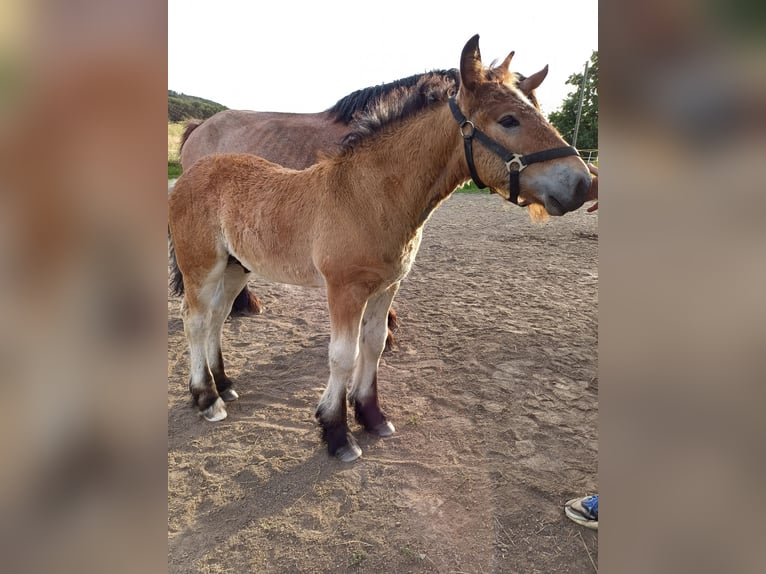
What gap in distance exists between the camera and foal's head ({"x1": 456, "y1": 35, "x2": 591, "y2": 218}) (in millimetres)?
2170

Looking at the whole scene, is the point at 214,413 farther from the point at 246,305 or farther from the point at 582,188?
the point at 582,188

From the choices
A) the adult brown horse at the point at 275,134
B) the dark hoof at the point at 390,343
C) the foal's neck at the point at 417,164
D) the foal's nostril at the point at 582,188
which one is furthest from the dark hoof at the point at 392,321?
the foal's nostril at the point at 582,188

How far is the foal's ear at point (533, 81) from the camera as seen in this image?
249 cm

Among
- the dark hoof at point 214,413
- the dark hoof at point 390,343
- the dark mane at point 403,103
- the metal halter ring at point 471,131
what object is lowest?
the dark hoof at point 214,413

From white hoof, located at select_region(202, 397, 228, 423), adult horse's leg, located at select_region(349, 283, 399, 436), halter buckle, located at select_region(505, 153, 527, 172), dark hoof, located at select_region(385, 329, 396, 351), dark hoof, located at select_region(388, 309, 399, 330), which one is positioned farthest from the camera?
dark hoof, located at select_region(388, 309, 399, 330)

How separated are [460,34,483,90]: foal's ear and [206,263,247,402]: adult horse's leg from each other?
7.68 ft

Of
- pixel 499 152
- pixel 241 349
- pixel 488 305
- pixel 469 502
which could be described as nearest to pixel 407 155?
pixel 499 152

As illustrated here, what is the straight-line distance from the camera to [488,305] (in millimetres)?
5746

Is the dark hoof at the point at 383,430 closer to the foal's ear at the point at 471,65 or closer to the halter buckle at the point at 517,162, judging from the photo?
the halter buckle at the point at 517,162

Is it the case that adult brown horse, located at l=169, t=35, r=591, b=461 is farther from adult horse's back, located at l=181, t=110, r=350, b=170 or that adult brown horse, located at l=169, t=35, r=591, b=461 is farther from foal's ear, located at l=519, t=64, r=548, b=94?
adult horse's back, located at l=181, t=110, r=350, b=170

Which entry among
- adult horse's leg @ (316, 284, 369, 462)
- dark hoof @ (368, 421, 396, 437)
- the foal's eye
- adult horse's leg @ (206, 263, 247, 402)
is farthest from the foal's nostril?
adult horse's leg @ (206, 263, 247, 402)
